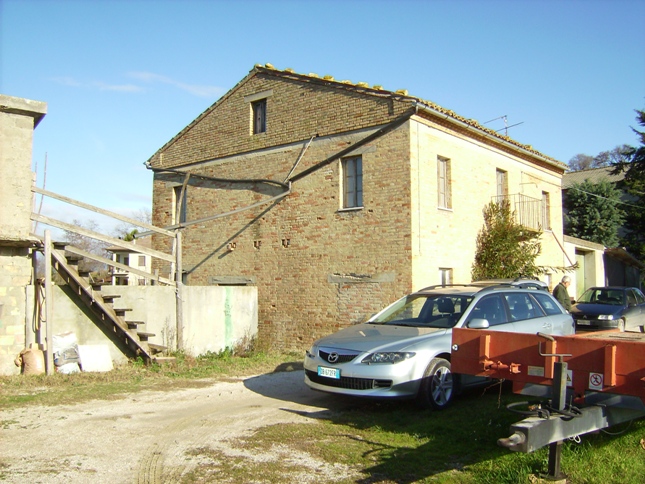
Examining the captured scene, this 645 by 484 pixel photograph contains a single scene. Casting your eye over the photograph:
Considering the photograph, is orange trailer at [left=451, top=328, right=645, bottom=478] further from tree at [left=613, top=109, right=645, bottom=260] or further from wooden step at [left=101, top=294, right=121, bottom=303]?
tree at [left=613, top=109, right=645, bottom=260]

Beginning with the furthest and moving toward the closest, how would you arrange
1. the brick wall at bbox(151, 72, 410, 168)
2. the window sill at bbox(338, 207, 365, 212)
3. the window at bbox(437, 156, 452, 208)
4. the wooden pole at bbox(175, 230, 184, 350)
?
the window at bbox(437, 156, 452, 208), the brick wall at bbox(151, 72, 410, 168), the window sill at bbox(338, 207, 365, 212), the wooden pole at bbox(175, 230, 184, 350)

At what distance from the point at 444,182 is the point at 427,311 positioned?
7.12 m

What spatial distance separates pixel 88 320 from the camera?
11.4 metres

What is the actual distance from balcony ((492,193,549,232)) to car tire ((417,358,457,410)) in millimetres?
10157

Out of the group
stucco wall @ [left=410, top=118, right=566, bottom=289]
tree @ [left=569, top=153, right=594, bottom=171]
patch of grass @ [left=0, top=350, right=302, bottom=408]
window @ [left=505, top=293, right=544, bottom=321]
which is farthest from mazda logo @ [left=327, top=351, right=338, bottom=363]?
tree @ [left=569, top=153, right=594, bottom=171]

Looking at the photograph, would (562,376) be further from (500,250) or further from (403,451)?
(500,250)

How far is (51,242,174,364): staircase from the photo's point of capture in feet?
35.9

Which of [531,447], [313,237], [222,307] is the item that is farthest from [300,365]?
[531,447]

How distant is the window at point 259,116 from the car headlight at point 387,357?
1093 centimetres

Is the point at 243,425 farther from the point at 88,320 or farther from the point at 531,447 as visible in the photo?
the point at 88,320

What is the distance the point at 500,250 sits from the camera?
15891 mm

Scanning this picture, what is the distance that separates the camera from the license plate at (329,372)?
750 centimetres

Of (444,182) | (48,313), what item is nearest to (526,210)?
(444,182)

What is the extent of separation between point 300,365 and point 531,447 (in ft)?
27.2
